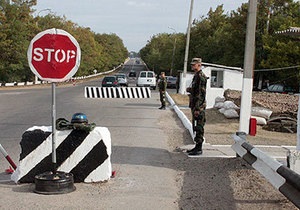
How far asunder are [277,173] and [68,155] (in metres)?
3.10

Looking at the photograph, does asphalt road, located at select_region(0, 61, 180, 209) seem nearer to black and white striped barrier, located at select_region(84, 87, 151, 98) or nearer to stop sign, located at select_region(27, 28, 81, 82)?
stop sign, located at select_region(27, 28, 81, 82)

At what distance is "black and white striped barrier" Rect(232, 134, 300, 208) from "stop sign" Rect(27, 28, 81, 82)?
304cm

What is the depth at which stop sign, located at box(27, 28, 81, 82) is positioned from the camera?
6480mm

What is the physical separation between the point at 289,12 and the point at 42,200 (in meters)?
48.7

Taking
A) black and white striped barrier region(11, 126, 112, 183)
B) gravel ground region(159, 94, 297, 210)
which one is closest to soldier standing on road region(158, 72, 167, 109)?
gravel ground region(159, 94, 297, 210)

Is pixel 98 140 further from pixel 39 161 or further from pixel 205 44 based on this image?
pixel 205 44

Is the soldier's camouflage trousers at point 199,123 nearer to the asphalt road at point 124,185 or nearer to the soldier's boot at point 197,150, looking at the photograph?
the soldier's boot at point 197,150

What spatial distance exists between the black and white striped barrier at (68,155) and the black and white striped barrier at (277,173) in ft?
7.47

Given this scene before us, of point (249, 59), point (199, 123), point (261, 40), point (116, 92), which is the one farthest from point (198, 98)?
point (261, 40)

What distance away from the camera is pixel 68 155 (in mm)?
7027

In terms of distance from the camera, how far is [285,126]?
50.8 feet

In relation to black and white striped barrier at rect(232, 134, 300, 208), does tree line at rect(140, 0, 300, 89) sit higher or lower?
higher

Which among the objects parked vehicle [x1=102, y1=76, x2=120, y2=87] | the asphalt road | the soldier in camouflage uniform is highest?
the soldier in camouflage uniform

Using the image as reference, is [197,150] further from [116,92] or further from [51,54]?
[116,92]
